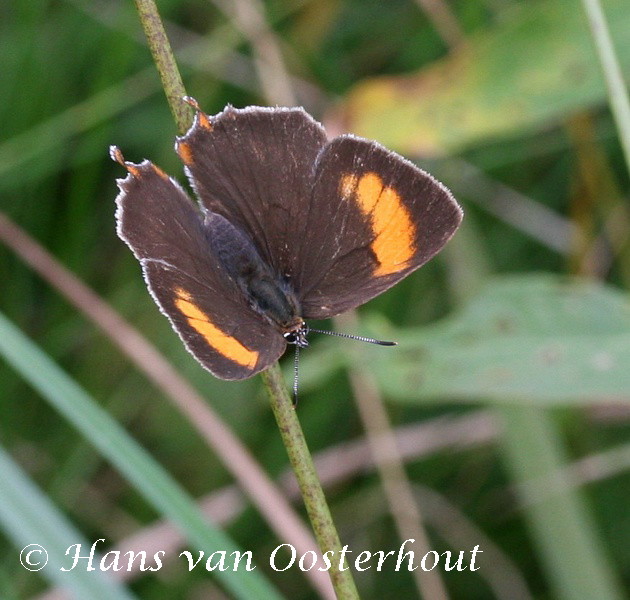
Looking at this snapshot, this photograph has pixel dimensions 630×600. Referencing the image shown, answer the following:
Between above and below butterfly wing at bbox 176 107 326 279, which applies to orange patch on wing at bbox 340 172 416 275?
below

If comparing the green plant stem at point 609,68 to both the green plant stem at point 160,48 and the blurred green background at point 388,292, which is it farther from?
the blurred green background at point 388,292

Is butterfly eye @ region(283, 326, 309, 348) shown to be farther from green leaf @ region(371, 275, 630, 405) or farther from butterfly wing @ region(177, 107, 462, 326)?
green leaf @ region(371, 275, 630, 405)

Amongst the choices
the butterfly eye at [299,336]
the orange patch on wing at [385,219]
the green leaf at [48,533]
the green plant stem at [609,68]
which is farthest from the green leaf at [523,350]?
the green leaf at [48,533]

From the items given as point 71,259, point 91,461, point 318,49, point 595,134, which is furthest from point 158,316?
point 595,134

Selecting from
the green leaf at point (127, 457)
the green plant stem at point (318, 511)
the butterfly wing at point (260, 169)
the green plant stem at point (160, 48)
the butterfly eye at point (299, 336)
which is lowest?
the green plant stem at point (318, 511)

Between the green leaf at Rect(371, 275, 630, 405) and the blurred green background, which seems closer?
the green leaf at Rect(371, 275, 630, 405)

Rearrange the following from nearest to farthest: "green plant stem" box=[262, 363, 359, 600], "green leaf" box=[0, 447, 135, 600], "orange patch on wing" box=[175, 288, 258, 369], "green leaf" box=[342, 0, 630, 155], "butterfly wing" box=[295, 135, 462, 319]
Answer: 1. "green plant stem" box=[262, 363, 359, 600]
2. "green leaf" box=[0, 447, 135, 600]
3. "orange patch on wing" box=[175, 288, 258, 369]
4. "butterfly wing" box=[295, 135, 462, 319]
5. "green leaf" box=[342, 0, 630, 155]

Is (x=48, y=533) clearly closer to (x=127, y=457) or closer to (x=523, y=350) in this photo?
(x=127, y=457)

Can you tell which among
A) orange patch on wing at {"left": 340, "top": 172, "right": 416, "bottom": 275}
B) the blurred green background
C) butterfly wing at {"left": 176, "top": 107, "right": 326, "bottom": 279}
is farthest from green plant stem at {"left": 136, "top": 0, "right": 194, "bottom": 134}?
the blurred green background
